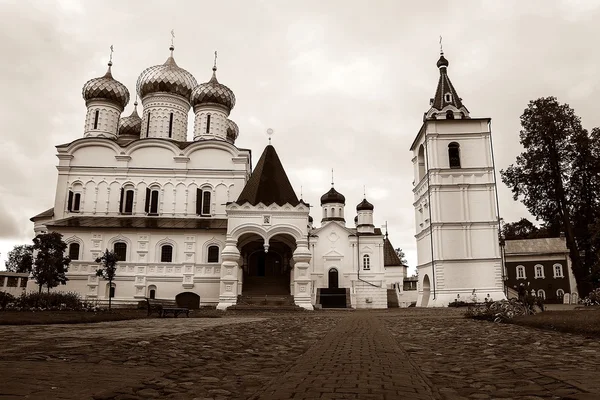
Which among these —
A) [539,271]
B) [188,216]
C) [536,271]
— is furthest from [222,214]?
[539,271]

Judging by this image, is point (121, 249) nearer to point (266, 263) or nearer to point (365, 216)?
point (266, 263)

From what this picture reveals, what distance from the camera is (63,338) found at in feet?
23.5

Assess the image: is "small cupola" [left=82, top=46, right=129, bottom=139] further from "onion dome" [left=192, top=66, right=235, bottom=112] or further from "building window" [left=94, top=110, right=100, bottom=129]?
"onion dome" [left=192, top=66, right=235, bottom=112]

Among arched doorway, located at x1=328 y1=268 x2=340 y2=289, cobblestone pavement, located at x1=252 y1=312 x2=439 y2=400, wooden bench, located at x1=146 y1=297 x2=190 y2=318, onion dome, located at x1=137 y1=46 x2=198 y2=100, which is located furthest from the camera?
arched doorway, located at x1=328 y1=268 x2=340 y2=289

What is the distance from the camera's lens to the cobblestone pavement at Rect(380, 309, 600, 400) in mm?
3758

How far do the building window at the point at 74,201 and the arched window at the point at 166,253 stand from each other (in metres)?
6.84

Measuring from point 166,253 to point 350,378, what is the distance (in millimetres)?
26744

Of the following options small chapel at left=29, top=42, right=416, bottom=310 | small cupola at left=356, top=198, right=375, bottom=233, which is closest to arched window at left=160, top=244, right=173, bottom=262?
small chapel at left=29, top=42, right=416, bottom=310

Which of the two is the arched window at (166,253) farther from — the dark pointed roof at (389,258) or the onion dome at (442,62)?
the onion dome at (442,62)

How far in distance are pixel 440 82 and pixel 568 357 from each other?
110ft

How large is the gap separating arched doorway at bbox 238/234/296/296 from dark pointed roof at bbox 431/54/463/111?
1503 centimetres

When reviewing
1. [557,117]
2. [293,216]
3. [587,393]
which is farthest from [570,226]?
[587,393]

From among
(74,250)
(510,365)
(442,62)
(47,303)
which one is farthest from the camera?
(442,62)

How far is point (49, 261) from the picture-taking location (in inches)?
848
